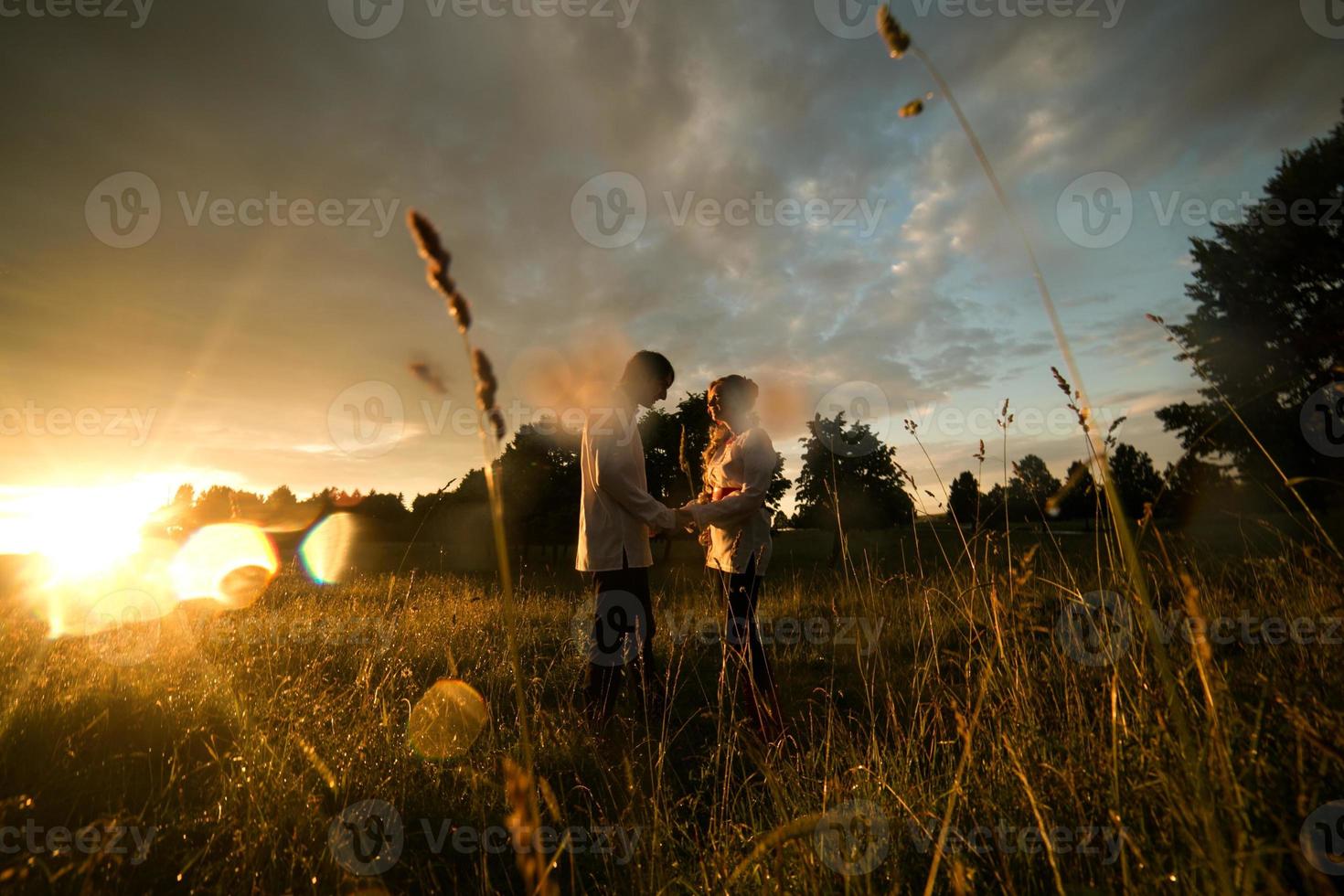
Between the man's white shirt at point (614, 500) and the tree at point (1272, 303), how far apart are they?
19.6 metres

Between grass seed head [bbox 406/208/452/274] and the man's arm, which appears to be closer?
grass seed head [bbox 406/208/452/274]

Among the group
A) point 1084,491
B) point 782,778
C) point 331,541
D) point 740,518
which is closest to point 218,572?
point 740,518

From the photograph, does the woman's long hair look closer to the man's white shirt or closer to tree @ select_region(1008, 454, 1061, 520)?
the man's white shirt

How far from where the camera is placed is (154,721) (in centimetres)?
289

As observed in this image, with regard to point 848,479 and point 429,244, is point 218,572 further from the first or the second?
point 848,479

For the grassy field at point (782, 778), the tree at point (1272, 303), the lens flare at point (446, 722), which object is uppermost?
the tree at point (1272, 303)

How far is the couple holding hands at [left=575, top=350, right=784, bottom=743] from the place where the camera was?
386 cm

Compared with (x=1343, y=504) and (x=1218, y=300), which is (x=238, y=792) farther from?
(x=1218, y=300)

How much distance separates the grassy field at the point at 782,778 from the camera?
4.31ft

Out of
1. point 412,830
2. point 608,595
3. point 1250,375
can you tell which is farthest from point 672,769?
point 1250,375

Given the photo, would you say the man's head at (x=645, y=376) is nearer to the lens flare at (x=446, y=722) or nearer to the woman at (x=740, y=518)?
the woman at (x=740, y=518)

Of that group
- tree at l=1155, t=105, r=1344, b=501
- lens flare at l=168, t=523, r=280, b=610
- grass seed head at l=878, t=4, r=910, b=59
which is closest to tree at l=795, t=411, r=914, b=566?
tree at l=1155, t=105, r=1344, b=501

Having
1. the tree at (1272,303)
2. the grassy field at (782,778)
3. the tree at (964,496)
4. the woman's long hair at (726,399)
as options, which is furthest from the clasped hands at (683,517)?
the tree at (1272,303)

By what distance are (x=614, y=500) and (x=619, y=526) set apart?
0.20 metres
